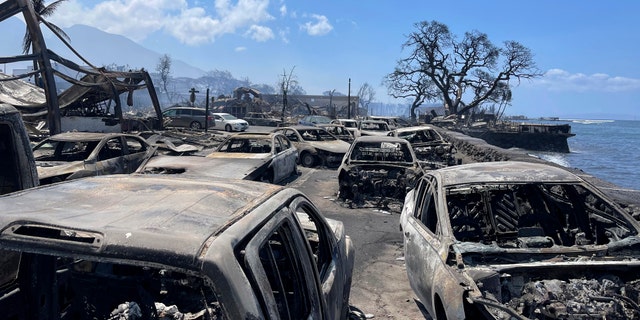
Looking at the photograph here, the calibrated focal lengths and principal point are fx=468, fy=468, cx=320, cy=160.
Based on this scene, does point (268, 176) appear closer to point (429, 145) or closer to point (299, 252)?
point (429, 145)

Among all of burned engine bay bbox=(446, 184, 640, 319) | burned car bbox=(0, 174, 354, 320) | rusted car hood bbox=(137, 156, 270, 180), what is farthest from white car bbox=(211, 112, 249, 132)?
burned car bbox=(0, 174, 354, 320)

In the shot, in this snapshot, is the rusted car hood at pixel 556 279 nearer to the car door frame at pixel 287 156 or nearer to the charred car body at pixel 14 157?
the charred car body at pixel 14 157

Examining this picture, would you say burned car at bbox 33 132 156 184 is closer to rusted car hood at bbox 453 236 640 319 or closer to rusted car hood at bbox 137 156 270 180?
rusted car hood at bbox 137 156 270 180

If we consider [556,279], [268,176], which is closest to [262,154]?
[268,176]

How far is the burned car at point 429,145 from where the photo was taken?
51.4 ft

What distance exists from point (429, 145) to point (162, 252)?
50.2 ft

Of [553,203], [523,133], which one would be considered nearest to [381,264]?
[553,203]

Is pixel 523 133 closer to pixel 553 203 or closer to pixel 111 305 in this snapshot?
pixel 553 203

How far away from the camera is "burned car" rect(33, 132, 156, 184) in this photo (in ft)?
27.6

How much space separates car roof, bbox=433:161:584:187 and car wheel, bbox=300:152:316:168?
36.0ft

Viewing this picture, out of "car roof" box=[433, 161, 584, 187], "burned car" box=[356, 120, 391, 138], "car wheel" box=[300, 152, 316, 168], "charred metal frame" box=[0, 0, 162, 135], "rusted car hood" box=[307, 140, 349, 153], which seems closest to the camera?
"car roof" box=[433, 161, 584, 187]

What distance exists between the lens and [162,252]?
1777 mm

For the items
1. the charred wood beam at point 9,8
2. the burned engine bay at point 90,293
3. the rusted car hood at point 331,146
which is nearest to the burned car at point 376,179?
the rusted car hood at point 331,146

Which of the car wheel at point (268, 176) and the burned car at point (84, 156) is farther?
the car wheel at point (268, 176)
